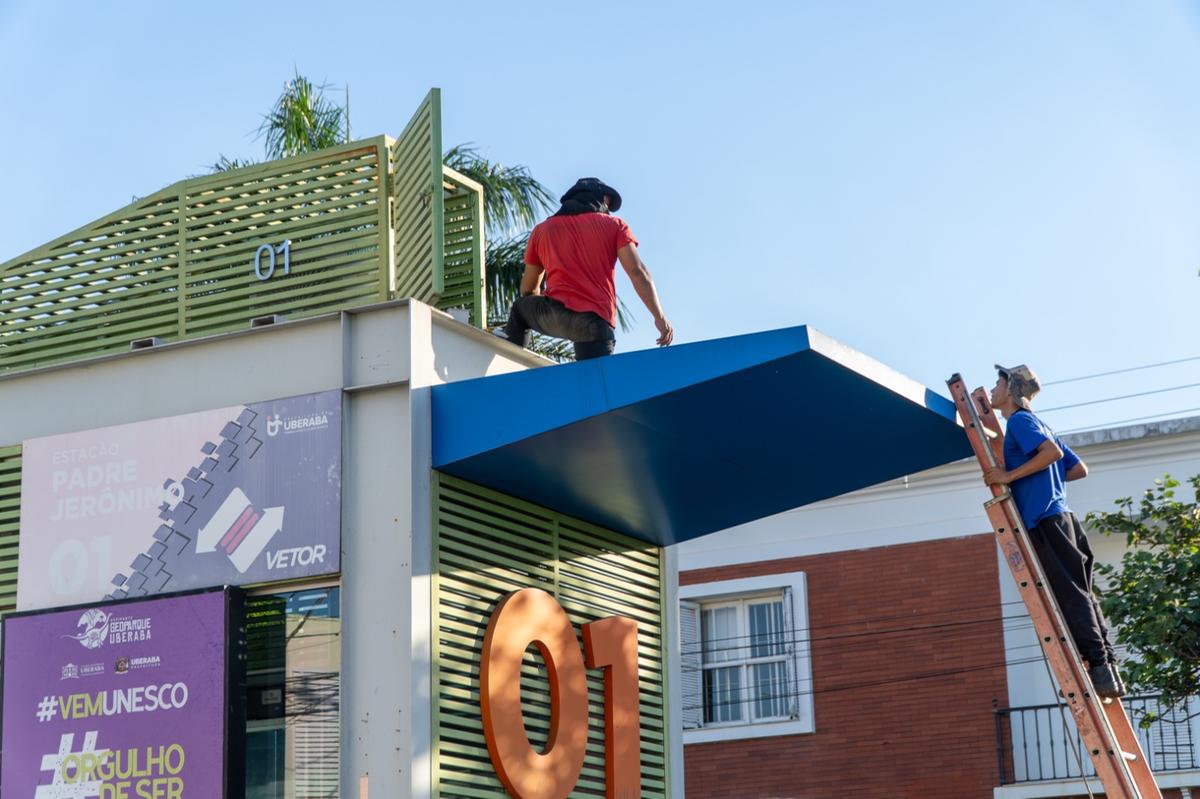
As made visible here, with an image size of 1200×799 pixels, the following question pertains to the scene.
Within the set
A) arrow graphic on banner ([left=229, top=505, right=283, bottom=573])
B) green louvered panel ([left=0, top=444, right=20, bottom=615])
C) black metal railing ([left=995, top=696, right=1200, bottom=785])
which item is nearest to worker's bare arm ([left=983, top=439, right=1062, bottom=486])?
arrow graphic on banner ([left=229, top=505, right=283, bottom=573])

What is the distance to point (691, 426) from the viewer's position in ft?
35.3

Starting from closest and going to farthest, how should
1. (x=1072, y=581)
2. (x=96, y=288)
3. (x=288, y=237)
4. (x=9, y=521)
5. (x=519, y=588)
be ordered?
(x=1072, y=581) < (x=519, y=588) < (x=9, y=521) < (x=288, y=237) < (x=96, y=288)

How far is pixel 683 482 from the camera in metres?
11.8

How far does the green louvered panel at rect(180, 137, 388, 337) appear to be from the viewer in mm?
12031

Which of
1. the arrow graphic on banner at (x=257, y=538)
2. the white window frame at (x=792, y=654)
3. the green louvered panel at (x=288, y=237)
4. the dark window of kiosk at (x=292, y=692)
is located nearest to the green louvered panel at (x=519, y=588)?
the dark window of kiosk at (x=292, y=692)

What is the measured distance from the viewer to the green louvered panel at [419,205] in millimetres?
11312

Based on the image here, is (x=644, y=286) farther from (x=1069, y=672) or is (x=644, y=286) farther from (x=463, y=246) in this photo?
(x=1069, y=672)

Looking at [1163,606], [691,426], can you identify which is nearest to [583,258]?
[691,426]

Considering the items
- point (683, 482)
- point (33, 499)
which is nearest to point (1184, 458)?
point (683, 482)

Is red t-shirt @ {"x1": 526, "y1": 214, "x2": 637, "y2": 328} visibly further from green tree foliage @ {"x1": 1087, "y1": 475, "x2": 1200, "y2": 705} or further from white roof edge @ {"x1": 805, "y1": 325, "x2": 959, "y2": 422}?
green tree foliage @ {"x1": 1087, "y1": 475, "x2": 1200, "y2": 705}

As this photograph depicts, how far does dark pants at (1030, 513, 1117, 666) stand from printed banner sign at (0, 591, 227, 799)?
4.83 metres

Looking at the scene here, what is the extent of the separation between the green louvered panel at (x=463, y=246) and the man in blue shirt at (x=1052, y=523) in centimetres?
380

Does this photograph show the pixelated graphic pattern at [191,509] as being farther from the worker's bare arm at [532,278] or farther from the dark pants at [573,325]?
the worker's bare arm at [532,278]

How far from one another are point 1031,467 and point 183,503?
5146 mm
